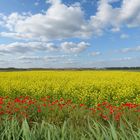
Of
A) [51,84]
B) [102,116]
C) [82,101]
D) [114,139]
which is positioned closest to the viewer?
[114,139]

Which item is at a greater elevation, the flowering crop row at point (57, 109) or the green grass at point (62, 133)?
the green grass at point (62, 133)

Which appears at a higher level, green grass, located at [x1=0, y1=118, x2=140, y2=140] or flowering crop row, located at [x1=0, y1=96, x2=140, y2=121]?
green grass, located at [x1=0, y1=118, x2=140, y2=140]

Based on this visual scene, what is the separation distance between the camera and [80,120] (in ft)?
19.1

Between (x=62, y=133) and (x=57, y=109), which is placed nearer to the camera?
(x=62, y=133)

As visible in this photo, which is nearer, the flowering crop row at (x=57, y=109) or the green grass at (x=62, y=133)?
the green grass at (x=62, y=133)

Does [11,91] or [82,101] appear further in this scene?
[11,91]

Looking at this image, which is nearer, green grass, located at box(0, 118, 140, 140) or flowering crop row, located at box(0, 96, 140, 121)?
green grass, located at box(0, 118, 140, 140)

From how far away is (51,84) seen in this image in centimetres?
1418

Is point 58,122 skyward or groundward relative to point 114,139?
groundward

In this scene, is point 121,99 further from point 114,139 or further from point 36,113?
point 114,139

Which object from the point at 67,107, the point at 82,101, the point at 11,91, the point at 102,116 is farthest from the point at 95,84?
the point at 102,116

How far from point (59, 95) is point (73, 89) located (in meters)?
0.79

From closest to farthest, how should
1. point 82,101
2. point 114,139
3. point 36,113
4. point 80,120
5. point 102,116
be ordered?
point 114,139, point 80,120, point 102,116, point 36,113, point 82,101

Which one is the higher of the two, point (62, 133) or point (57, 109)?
point (62, 133)
